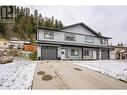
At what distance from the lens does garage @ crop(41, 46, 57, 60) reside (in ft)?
71.3

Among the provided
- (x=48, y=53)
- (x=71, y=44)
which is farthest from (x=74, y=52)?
(x=48, y=53)

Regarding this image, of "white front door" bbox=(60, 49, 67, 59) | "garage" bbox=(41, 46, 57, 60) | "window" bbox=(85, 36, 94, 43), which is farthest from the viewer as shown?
"window" bbox=(85, 36, 94, 43)

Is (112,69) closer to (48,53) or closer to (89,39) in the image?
(48,53)

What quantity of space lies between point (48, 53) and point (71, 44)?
13.3 ft

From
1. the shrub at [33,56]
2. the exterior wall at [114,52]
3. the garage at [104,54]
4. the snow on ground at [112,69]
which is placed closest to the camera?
the snow on ground at [112,69]

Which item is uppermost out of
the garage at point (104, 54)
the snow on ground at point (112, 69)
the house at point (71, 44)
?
the house at point (71, 44)

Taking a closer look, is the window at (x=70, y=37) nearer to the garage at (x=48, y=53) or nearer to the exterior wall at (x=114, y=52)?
the garage at (x=48, y=53)

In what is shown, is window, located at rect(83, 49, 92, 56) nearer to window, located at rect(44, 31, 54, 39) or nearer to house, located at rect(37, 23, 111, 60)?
house, located at rect(37, 23, 111, 60)

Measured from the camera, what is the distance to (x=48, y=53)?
2227 centimetres

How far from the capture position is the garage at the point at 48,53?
2173cm

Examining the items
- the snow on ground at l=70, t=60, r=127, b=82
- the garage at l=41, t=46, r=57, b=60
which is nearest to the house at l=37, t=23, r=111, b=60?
the garage at l=41, t=46, r=57, b=60

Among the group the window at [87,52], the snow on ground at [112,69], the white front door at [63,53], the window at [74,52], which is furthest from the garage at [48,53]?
the snow on ground at [112,69]

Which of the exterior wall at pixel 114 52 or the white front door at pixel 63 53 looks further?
the exterior wall at pixel 114 52
